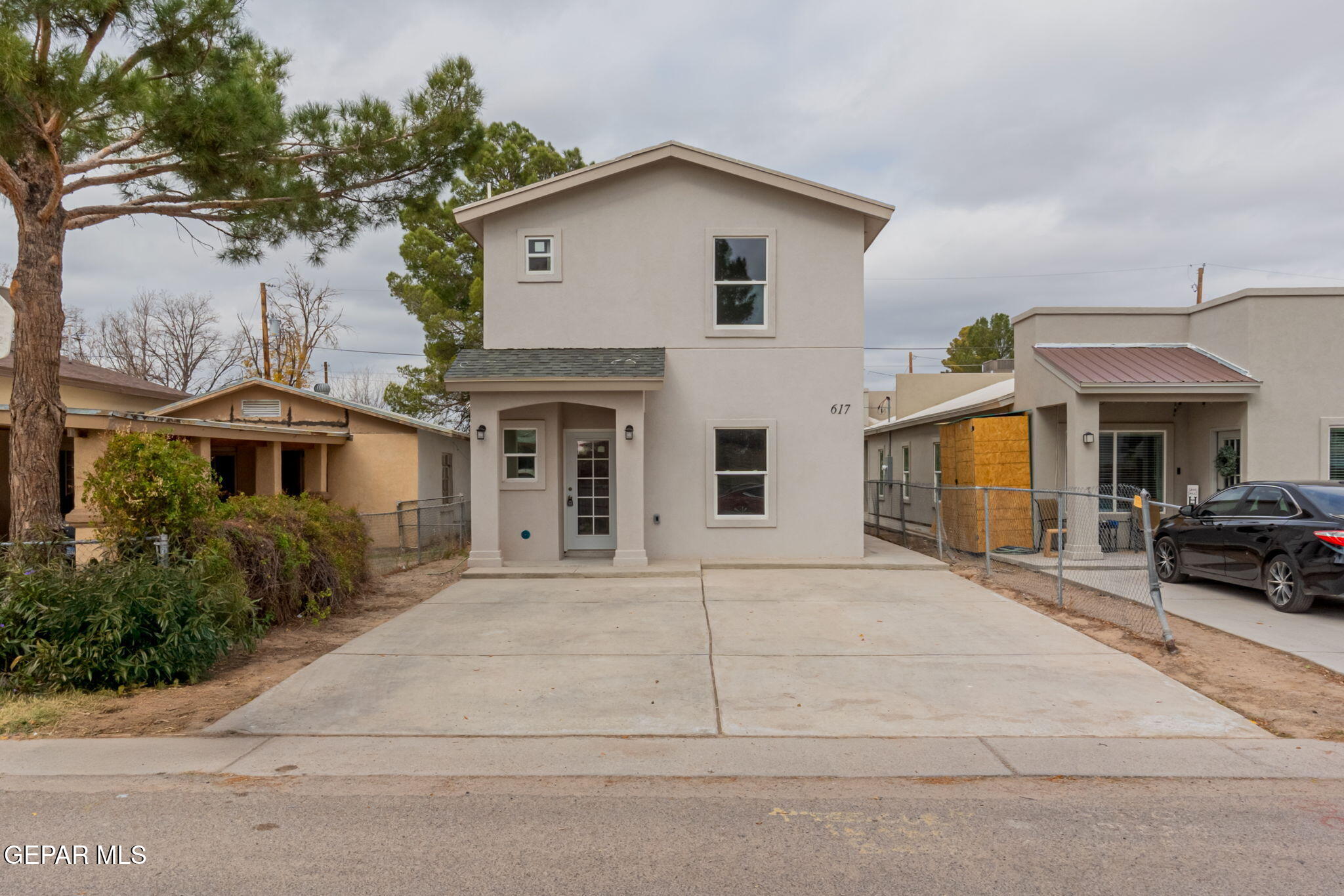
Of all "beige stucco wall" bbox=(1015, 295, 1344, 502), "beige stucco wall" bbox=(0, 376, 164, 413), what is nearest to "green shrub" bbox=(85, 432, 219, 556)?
"beige stucco wall" bbox=(0, 376, 164, 413)

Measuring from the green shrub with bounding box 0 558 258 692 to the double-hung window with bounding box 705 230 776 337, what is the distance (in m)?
9.26

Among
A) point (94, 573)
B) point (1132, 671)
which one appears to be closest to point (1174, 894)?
point (1132, 671)

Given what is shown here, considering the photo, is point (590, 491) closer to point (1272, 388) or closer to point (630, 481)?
point (630, 481)

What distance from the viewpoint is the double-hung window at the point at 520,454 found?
14.1 m

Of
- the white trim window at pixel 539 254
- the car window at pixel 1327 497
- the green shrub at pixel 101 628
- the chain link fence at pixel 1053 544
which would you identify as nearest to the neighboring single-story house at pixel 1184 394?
the chain link fence at pixel 1053 544

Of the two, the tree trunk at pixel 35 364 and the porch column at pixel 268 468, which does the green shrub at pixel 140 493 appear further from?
the porch column at pixel 268 468

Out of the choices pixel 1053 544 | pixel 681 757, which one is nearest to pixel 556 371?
pixel 681 757

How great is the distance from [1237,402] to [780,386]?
27.1 feet

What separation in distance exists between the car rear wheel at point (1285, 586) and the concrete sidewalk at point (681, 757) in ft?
15.5

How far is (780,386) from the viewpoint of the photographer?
14.1 m

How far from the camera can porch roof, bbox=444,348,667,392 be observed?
42.4 ft

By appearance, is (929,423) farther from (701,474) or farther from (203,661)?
(203,661)

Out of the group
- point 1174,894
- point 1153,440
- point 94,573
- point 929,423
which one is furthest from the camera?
point 929,423

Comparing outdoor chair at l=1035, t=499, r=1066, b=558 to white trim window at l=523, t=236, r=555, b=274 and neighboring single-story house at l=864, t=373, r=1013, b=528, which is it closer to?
neighboring single-story house at l=864, t=373, r=1013, b=528
